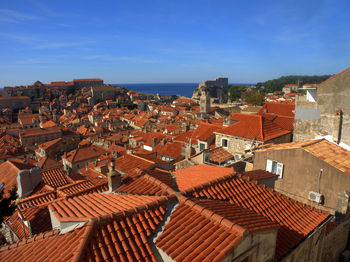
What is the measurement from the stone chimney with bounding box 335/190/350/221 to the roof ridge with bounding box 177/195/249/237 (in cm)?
715

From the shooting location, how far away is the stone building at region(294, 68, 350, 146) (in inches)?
505

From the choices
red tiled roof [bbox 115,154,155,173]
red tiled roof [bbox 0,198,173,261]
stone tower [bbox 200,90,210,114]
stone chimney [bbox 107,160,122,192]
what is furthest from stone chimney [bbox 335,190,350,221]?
stone tower [bbox 200,90,210,114]

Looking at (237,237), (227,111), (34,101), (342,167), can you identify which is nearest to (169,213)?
(237,237)

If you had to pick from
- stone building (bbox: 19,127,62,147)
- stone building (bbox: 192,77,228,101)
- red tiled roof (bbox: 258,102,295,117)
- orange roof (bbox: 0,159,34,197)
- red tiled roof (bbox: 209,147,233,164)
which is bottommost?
stone building (bbox: 19,127,62,147)

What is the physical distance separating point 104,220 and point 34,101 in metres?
144

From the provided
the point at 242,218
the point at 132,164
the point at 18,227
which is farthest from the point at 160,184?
the point at 132,164

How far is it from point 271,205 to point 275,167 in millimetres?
5706

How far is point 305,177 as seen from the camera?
34.4ft

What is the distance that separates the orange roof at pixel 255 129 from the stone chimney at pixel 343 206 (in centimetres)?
804

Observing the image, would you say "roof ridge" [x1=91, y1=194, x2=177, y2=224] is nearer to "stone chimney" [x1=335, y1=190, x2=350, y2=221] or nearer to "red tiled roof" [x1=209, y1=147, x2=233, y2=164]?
"stone chimney" [x1=335, y1=190, x2=350, y2=221]

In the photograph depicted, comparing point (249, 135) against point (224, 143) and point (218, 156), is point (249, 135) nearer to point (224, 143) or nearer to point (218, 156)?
point (224, 143)

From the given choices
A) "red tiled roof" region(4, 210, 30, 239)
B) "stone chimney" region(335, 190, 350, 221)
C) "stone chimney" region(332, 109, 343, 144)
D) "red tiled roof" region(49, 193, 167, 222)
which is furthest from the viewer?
"stone chimney" region(332, 109, 343, 144)

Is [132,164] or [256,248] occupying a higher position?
[256,248]

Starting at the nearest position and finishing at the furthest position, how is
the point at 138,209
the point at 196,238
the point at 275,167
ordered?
the point at 196,238 → the point at 138,209 → the point at 275,167
